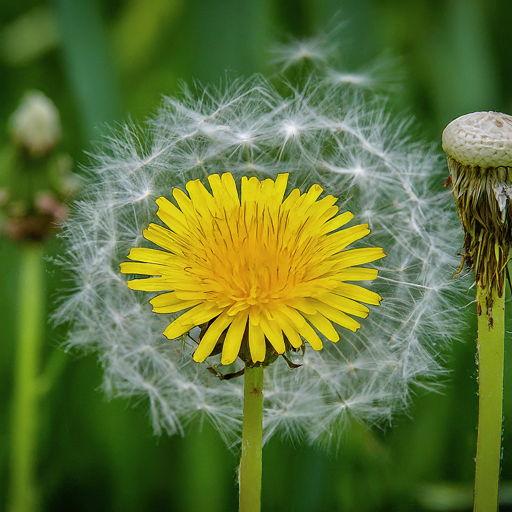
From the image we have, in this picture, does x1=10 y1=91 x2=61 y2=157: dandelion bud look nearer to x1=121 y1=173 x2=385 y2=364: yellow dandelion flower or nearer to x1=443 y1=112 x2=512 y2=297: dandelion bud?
x1=121 y1=173 x2=385 y2=364: yellow dandelion flower

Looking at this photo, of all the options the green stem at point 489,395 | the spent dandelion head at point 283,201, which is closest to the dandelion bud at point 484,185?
the green stem at point 489,395

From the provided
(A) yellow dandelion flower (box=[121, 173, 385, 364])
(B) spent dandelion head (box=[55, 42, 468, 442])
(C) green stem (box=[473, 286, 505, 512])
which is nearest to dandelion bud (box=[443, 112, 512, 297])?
(C) green stem (box=[473, 286, 505, 512])

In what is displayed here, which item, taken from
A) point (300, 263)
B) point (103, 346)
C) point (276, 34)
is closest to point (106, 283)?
point (103, 346)

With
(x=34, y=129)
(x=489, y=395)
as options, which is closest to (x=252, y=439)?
(x=489, y=395)

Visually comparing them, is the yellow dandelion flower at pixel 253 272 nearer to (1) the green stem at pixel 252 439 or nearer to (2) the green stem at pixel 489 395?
(1) the green stem at pixel 252 439

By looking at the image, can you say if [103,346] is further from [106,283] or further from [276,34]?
[276,34]

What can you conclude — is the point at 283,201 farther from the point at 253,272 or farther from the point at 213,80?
the point at 213,80

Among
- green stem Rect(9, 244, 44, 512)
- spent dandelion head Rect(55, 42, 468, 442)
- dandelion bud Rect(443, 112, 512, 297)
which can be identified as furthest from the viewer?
green stem Rect(9, 244, 44, 512)
